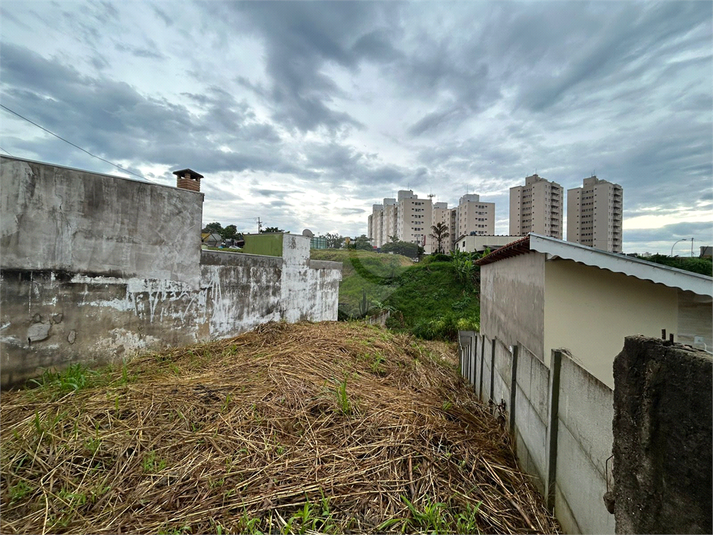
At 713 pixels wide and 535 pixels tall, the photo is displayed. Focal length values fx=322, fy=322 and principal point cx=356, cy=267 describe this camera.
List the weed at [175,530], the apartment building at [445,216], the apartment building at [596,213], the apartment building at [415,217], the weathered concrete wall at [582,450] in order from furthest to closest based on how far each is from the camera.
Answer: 1. the apartment building at [445,216]
2. the apartment building at [415,217]
3. the apartment building at [596,213]
4. the weed at [175,530]
5. the weathered concrete wall at [582,450]

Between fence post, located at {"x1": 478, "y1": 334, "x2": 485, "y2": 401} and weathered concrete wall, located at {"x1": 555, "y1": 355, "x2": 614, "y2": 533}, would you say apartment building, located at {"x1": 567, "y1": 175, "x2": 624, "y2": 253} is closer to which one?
fence post, located at {"x1": 478, "y1": 334, "x2": 485, "y2": 401}

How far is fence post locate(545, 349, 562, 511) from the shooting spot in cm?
205

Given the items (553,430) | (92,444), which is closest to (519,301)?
(553,430)

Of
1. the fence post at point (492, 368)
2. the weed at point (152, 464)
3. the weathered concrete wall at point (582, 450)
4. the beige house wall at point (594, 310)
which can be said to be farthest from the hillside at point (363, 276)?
the weathered concrete wall at point (582, 450)

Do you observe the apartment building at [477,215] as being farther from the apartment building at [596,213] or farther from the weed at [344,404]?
the weed at [344,404]

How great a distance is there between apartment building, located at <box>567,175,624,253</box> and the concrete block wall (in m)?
54.1

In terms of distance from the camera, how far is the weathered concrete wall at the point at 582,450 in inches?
60.1

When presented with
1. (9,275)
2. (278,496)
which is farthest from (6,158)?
(278,496)

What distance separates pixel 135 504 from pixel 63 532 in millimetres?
372

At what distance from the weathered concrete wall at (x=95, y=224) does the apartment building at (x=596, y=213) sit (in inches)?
2132

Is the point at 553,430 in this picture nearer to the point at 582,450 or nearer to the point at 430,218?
the point at 582,450

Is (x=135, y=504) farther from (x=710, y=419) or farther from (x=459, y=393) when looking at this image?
(x=459, y=393)

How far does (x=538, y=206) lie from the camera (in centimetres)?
5306

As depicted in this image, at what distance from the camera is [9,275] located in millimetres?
4148
